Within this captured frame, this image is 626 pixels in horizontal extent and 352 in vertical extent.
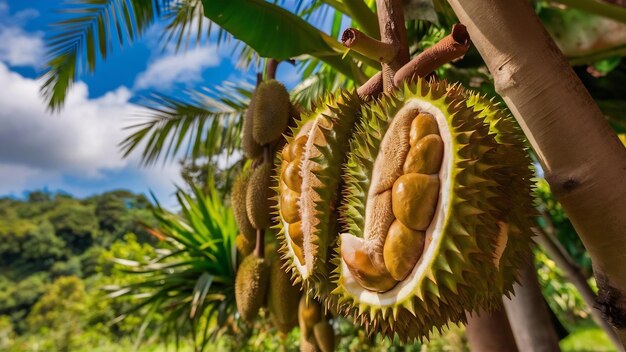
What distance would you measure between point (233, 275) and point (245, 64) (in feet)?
6.58

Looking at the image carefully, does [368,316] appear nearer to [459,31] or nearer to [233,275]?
[459,31]

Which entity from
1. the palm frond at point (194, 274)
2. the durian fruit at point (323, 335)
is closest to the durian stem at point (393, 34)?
the durian fruit at point (323, 335)

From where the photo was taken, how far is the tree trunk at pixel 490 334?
764 millimetres

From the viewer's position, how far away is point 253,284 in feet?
4.47

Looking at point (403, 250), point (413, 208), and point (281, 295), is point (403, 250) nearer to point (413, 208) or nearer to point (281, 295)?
point (413, 208)

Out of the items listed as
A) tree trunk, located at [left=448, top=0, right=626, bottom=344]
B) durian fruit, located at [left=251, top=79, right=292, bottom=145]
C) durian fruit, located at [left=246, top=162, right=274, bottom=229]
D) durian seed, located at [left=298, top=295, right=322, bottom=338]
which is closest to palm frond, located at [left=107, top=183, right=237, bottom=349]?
durian seed, located at [left=298, top=295, right=322, bottom=338]

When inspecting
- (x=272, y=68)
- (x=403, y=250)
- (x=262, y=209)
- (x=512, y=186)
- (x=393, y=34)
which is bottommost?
(x=403, y=250)

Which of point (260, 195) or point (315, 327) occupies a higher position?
point (260, 195)

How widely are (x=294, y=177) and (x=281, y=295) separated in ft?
2.42

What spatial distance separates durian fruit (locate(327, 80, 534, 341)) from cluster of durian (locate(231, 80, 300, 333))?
0.57 meters

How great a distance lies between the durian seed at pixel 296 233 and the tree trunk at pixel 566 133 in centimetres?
34

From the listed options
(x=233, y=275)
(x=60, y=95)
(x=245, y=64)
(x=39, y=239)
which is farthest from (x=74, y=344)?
Answer: (x=39, y=239)

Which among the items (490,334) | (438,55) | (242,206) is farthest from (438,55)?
(242,206)

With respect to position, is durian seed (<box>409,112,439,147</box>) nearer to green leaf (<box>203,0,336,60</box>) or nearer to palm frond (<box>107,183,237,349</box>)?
green leaf (<box>203,0,336,60</box>)
